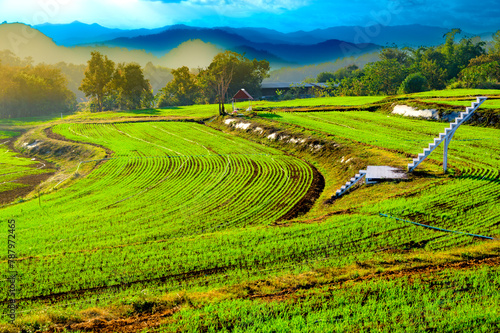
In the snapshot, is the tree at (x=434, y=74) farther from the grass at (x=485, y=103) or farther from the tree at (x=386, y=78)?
the grass at (x=485, y=103)

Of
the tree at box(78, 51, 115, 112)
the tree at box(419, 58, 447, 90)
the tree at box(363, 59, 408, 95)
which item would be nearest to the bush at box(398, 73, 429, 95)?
the tree at box(419, 58, 447, 90)

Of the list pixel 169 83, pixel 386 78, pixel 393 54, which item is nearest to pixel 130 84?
pixel 169 83

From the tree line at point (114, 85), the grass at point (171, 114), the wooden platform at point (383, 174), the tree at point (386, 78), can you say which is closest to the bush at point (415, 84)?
the tree at point (386, 78)

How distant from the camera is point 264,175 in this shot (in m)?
34.0

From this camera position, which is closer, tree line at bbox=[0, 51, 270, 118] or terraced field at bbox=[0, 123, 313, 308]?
terraced field at bbox=[0, 123, 313, 308]

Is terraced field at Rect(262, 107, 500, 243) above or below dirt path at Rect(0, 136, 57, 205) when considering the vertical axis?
above

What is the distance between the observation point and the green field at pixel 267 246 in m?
12.4

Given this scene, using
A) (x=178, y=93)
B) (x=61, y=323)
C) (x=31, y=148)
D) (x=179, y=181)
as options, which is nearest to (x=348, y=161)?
(x=179, y=181)

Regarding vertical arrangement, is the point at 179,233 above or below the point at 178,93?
below

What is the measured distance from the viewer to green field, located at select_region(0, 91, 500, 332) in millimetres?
12422

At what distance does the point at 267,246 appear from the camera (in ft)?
59.5

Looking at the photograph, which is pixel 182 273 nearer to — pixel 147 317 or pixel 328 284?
pixel 147 317

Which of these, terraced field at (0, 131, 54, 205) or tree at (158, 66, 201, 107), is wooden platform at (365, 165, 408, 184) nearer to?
terraced field at (0, 131, 54, 205)

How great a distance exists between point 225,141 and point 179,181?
1821 centimetres
